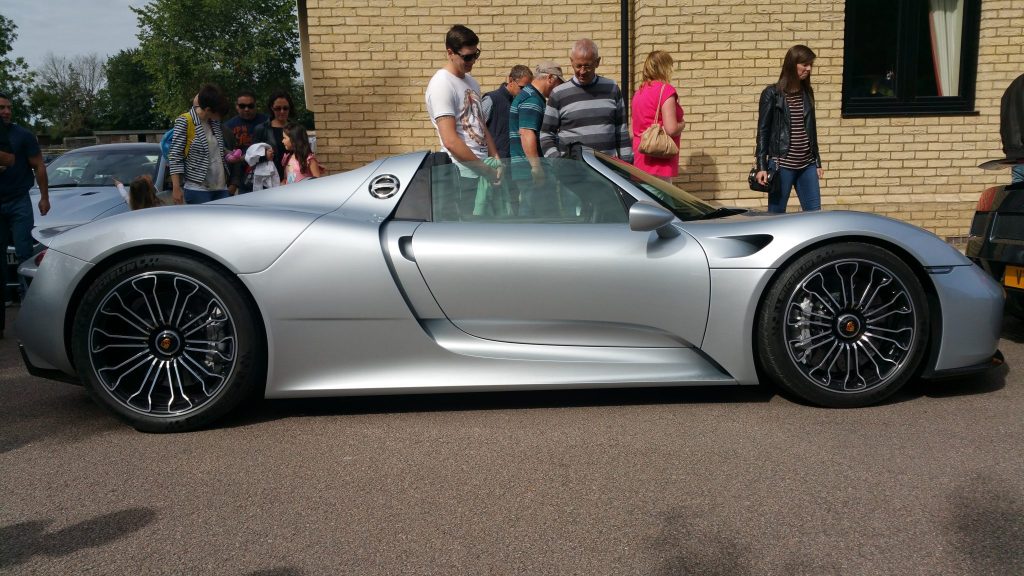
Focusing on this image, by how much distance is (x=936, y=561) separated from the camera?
2238 mm

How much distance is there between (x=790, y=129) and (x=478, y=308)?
11.2 feet

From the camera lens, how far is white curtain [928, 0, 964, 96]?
28.0 ft

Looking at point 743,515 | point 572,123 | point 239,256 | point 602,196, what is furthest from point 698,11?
point 743,515

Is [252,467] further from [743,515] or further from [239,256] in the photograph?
[743,515]

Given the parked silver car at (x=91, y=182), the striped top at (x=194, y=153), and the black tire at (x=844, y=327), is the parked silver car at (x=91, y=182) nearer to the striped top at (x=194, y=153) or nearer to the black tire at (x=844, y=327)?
the striped top at (x=194, y=153)

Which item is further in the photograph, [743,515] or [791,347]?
[791,347]

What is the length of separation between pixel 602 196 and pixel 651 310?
59cm

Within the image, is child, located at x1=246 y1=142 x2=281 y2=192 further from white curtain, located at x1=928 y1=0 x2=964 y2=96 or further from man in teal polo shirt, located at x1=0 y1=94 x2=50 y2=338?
white curtain, located at x1=928 y1=0 x2=964 y2=96

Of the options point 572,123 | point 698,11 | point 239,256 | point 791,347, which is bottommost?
point 791,347

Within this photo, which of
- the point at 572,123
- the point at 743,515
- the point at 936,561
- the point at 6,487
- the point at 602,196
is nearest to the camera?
the point at 936,561

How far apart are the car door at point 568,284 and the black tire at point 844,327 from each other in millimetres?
351

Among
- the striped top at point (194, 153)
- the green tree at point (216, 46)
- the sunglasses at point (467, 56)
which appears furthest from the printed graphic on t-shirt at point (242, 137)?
the green tree at point (216, 46)

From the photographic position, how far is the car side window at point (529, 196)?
3.71m

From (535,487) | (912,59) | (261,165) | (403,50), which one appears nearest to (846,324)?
(535,487)
